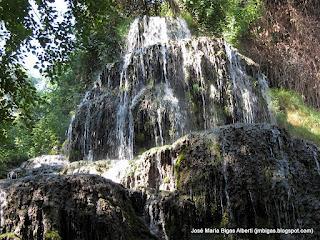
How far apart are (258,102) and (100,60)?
6.41 m

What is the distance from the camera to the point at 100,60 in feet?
52.7

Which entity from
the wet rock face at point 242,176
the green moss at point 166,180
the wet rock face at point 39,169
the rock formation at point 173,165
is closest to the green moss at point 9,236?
the rock formation at point 173,165

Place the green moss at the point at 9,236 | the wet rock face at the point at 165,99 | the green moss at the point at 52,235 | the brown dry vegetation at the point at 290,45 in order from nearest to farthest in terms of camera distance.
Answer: the green moss at the point at 9,236 → the green moss at the point at 52,235 → the wet rock face at the point at 165,99 → the brown dry vegetation at the point at 290,45

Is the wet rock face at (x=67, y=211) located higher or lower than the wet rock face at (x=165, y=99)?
lower

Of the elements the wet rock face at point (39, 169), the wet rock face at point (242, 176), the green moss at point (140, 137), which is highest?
the green moss at point (140, 137)

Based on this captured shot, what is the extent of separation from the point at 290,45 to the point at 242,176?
992 cm

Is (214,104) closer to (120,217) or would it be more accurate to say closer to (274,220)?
(274,220)

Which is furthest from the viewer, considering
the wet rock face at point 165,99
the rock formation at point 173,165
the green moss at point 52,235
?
the wet rock face at point 165,99

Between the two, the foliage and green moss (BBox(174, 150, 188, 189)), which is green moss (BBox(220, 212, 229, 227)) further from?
the foliage

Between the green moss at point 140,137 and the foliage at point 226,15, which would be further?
the foliage at point 226,15

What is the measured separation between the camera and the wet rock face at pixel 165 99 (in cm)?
1080

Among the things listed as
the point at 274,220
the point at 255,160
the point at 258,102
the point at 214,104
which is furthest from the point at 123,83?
the point at 274,220

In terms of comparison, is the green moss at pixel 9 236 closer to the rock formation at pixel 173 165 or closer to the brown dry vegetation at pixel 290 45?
the rock formation at pixel 173 165

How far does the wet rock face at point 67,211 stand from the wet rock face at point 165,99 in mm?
5055
